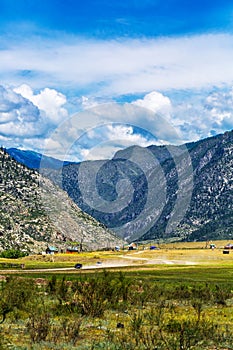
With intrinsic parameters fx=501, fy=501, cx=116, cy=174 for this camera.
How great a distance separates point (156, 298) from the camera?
42.8m

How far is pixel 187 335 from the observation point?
910 inches

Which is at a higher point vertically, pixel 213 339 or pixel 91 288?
pixel 91 288

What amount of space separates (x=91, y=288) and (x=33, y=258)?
11970cm

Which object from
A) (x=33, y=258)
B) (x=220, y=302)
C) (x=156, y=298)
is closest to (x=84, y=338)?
(x=156, y=298)

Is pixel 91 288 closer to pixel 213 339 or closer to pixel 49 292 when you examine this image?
pixel 213 339

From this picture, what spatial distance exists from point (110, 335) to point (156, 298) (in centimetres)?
1867

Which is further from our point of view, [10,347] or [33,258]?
[33,258]

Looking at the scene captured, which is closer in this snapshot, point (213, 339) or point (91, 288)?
point (213, 339)

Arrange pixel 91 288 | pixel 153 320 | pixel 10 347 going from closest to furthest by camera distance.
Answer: pixel 10 347
pixel 153 320
pixel 91 288

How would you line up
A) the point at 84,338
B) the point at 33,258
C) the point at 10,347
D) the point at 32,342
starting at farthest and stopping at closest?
the point at 33,258 < the point at 84,338 < the point at 32,342 < the point at 10,347

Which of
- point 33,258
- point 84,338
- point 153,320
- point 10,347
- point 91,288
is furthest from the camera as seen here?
point 33,258

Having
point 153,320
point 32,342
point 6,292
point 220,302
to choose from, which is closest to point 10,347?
point 32,342

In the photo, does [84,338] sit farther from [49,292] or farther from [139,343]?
[49,292]

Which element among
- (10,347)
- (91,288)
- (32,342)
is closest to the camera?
(10,347)
